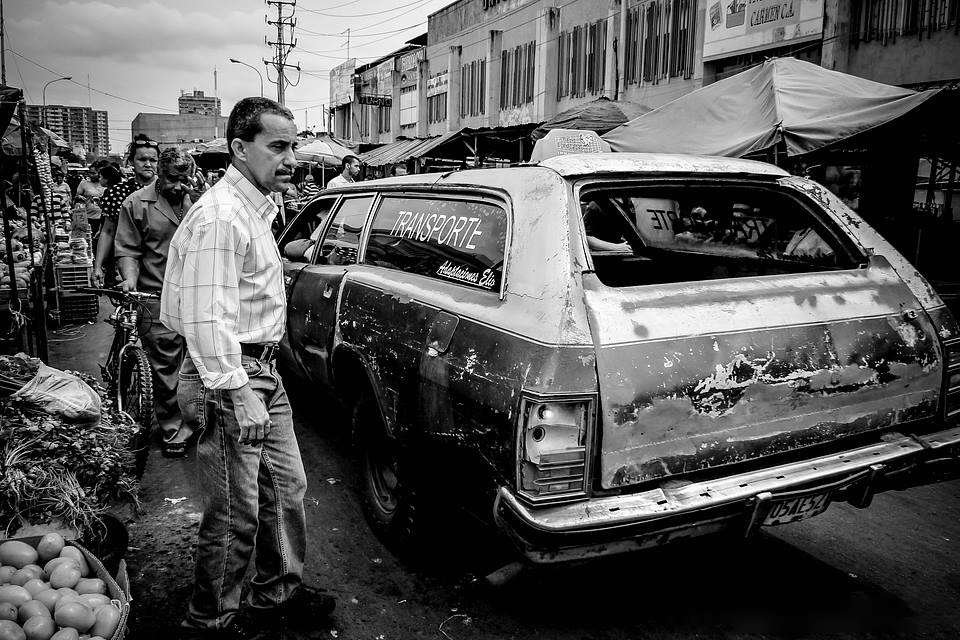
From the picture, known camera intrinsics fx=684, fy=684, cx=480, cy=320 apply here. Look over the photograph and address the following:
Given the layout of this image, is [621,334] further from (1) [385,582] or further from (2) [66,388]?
(2) [66,388]

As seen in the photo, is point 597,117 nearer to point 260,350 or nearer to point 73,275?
point 73,275

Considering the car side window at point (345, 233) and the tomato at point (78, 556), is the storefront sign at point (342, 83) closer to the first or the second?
the car side window at point (345, 233)

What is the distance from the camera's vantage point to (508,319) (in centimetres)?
252

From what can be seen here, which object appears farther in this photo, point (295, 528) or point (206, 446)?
point (295, 528)

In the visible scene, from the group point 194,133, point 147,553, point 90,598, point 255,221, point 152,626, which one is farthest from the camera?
→ point 194,133

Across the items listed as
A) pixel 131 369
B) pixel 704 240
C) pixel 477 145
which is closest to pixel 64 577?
pixel 131 369

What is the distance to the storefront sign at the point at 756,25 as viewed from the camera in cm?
1147

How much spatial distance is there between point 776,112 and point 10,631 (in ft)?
24.1

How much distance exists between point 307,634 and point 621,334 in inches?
67.6

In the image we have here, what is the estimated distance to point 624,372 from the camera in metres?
2.35

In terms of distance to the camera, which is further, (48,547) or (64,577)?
(48,547)

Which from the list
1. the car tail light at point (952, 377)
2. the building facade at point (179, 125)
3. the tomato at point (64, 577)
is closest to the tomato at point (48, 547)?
the tomato at point (64, 577)

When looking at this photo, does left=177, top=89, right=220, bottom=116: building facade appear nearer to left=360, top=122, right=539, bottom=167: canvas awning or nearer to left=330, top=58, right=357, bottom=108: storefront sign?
left=330, top=58, right=357, bottom=108: storefront sign

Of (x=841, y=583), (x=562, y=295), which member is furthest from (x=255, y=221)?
(x=841, y=583)
